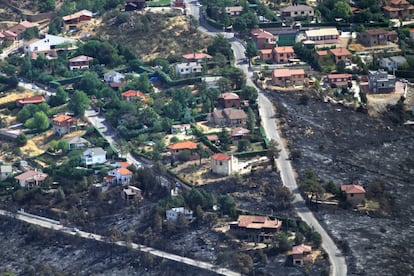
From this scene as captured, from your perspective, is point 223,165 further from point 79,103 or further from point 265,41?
point 265,41

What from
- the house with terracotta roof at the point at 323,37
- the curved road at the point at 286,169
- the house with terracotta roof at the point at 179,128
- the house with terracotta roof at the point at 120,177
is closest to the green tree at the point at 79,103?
the house with terracotta roof at the point at 179,128

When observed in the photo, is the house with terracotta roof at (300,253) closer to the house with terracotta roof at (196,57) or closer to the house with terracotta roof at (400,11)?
the house with terracotta roof at (196,57)

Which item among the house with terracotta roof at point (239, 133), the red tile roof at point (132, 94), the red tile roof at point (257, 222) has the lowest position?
the red tile roof at point (257, 222)

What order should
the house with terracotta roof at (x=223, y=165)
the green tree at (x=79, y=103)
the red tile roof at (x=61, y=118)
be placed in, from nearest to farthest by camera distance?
1. the house with terracotta roof at (x=223, y=165)
2. the red tile roof at (x=61, y=118)
3. the green tree at (x=79, y=103)

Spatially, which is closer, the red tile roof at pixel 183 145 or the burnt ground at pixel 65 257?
the burnt ground at pixel 65 257

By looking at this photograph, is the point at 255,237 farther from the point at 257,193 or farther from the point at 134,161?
the point at 134,161

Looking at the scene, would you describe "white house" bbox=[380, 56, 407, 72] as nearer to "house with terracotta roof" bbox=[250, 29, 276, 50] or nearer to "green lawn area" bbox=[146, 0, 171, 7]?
"house with terracotta roof" bbox=[250, 29, 276, 50]
